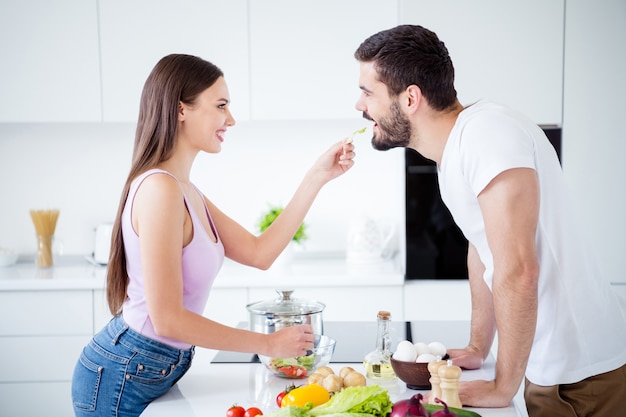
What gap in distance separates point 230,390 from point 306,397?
0.31 meters

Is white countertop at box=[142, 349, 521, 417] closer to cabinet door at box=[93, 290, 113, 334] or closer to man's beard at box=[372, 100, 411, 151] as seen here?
man's beard at box=[372, 100, 411, 151]

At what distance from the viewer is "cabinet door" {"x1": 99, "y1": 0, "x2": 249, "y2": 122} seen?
3.40 metres

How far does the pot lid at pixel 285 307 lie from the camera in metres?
1.68

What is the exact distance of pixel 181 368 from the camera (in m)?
1.67

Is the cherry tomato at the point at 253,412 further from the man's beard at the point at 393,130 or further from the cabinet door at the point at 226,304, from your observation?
the cabinet door at the point at 226,304

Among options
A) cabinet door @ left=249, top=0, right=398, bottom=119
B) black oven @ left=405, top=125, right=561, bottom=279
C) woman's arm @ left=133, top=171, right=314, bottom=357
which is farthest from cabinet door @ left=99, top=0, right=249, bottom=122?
woman's arm @ left=133, top=171, right=314, bottom=357

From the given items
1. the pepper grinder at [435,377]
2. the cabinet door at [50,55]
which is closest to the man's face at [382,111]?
the pepper grinder at [435,377]

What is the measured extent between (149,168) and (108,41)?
1.91 meters

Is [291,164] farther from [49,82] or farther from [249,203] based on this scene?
[49,82]

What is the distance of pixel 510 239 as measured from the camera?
4.77 feet

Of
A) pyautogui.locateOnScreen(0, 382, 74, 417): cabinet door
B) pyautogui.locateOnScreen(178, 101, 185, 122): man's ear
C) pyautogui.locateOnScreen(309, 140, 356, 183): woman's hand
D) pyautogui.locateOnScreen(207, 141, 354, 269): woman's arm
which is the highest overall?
pyautogui.locateOnScreen(178, 101, 185, 122): man's ear

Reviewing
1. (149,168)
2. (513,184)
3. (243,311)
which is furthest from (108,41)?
(513,184)

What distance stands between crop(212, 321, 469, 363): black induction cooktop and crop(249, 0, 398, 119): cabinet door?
1448 millimetres

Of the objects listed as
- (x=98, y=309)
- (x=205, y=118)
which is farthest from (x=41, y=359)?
(x=205, y=118)
